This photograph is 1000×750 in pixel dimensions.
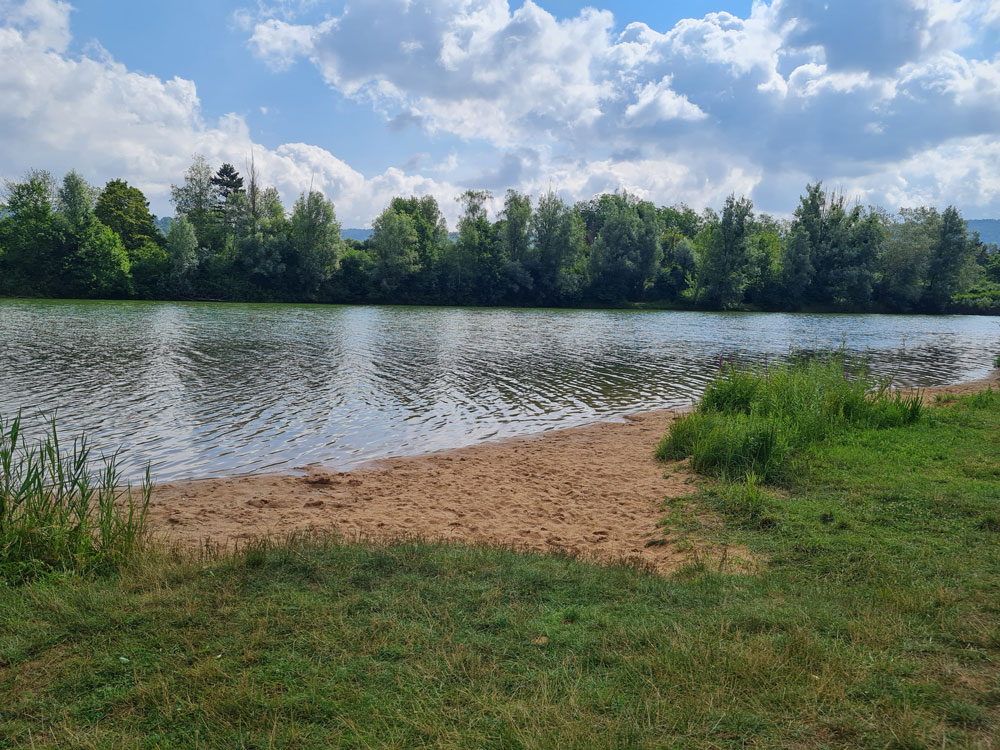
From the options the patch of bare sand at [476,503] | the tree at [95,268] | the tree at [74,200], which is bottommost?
the patch of bare sand at [476,503]

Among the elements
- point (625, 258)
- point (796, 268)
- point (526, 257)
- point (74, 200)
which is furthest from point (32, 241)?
point (796, 268)

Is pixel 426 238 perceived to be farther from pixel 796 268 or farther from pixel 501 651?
pixel 501 651

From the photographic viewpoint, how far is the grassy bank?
2992mm

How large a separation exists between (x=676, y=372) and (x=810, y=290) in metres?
69.5

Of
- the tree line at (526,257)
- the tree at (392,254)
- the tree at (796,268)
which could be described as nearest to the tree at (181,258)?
the tree line at (526,257)

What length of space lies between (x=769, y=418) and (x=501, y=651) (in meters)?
7.88

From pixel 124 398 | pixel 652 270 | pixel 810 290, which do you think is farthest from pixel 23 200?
pixel 810 290

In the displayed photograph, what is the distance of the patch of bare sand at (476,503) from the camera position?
7125mm

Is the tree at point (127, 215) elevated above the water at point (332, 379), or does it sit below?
above

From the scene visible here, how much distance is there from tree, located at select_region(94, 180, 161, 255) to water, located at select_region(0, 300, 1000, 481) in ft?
149

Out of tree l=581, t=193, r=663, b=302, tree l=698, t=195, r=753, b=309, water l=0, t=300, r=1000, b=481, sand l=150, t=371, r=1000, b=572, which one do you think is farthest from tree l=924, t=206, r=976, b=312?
sand l=150, t=371, r=1000, b=572

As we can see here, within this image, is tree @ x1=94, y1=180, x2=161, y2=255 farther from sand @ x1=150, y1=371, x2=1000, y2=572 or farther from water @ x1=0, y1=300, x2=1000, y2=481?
sand @ x1=150, y1=371, x2=1000, y2=572

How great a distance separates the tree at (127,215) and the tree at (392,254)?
3074 centimetres

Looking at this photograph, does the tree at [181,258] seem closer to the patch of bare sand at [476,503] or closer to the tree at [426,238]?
the tree at [426,238]
